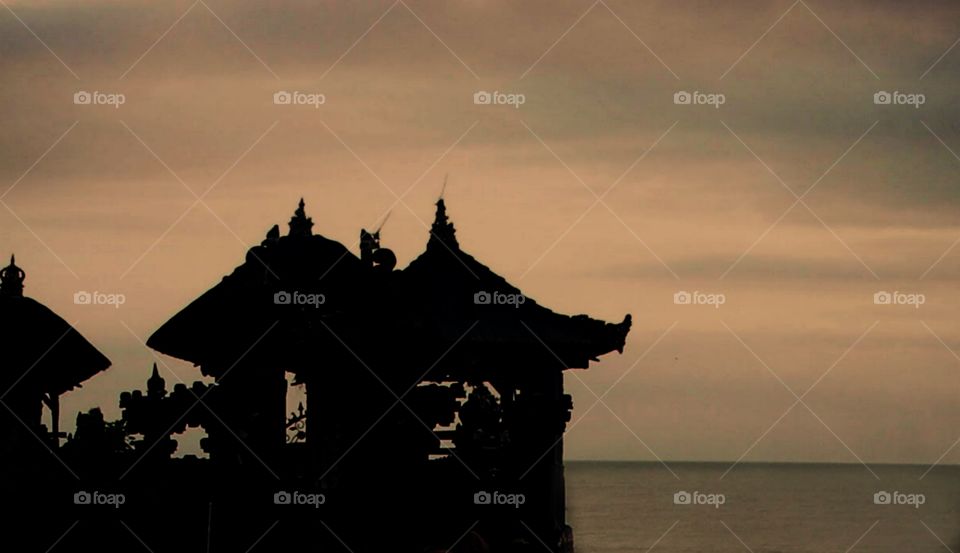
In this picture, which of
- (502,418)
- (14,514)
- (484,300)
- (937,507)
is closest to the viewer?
(14,514)

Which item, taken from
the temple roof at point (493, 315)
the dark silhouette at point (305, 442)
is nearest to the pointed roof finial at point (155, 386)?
the dark silhouette at point (305, 442)

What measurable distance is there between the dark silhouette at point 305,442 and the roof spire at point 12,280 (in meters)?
1.50

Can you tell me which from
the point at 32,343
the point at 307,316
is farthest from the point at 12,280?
the point at 307,316

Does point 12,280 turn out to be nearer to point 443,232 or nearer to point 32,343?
point 32,343

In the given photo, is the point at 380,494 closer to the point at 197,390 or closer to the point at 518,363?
the point at 197,390

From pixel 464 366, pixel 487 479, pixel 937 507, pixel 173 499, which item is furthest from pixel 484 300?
pixel 937 507

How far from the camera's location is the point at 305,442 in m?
18.5

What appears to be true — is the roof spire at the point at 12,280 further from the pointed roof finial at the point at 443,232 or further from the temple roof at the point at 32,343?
the pointed roof finial at the point at 443,232

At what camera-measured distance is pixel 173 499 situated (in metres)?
18.2

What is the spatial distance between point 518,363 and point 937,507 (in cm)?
17759

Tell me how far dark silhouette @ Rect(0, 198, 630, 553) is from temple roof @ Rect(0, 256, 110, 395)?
93 centimetres

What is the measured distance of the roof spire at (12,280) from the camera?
1952 centimetres

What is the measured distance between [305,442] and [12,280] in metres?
3.49

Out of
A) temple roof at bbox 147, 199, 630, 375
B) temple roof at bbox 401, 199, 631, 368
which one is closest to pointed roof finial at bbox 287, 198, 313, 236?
temple roof at bbox 147, 199, 630, 375
